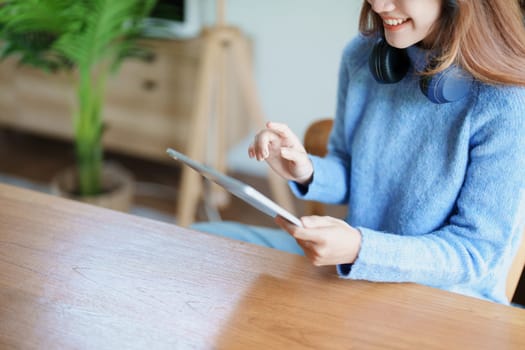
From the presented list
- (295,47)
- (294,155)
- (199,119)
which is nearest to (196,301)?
(294,155)

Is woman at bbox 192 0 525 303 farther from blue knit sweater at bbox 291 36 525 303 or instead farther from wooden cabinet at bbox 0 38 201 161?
wooden cabinet at bbox 0 38 201 161

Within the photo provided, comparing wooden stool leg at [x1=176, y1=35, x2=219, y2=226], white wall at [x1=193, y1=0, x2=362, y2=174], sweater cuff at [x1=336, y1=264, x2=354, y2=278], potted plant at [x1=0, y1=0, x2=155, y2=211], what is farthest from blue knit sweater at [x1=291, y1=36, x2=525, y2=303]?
white wall at [x1=193, y1=0, x2=362, y2=174]


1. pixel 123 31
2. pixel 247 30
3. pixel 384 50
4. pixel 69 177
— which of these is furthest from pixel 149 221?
pixel 247 30

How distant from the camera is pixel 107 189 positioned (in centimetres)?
208

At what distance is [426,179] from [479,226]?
0.12 m

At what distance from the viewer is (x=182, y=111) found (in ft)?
7.06

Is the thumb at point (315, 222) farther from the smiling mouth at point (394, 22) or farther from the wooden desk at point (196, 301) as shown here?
the smiling mouth at point (394, 22)

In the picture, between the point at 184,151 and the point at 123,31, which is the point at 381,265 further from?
the point at 184,151

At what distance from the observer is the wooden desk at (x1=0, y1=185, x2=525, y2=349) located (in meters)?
0.62

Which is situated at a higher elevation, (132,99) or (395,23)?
(395,23)

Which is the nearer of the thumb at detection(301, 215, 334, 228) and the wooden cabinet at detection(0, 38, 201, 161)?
the thumb at detection(301, 215, 334, 228)

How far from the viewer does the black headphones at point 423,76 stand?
0.77m

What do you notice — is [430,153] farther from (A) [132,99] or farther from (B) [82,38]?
(A) [132,99]

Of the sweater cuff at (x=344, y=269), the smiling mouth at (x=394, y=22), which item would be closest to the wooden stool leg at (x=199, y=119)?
the smiling mouth at (x=394, y=22)
